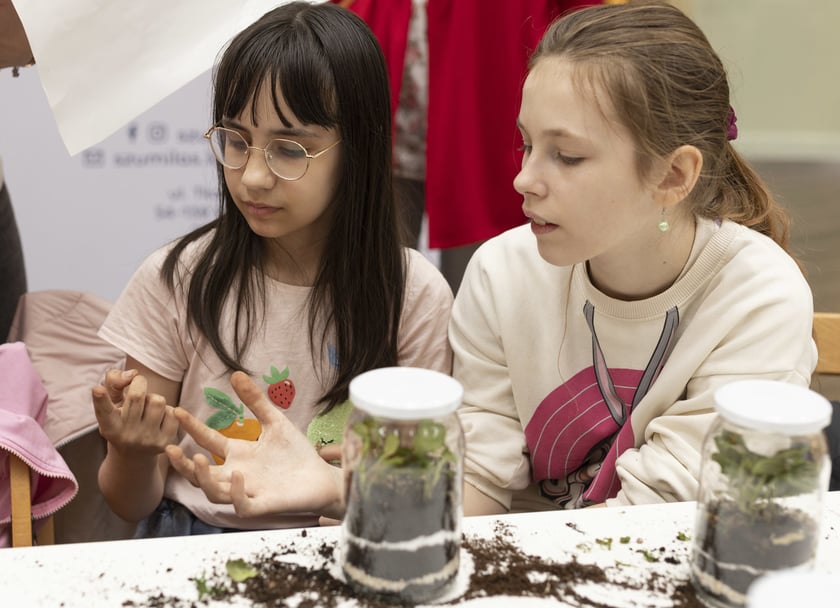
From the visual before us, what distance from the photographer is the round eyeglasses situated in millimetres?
1314

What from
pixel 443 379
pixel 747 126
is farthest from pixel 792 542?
pixel 747 126

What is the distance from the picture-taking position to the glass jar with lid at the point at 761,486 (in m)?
0.81

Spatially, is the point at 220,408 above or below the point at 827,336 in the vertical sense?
below

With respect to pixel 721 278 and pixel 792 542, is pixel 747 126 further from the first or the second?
pixel 792 542

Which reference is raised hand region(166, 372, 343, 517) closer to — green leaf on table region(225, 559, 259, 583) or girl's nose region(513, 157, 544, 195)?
green leaf on table region(225, 559, 259, 583)

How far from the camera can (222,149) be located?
1.33 metres

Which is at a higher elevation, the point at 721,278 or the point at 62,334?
the point at 721,278

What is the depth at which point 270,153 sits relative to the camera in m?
1.32

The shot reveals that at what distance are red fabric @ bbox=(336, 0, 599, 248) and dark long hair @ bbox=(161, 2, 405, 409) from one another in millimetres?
467

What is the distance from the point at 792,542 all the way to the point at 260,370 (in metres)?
0.85

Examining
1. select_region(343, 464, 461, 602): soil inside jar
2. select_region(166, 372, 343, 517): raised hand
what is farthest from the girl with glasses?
select_region(343, 464, 461, 602): soil inside jar

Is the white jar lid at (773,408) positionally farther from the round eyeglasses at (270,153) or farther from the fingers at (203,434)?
the round eyeglasses at (270,153)

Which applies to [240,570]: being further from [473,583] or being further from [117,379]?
[117,379]

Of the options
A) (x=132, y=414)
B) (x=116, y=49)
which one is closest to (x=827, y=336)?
(x=132, y=414)
